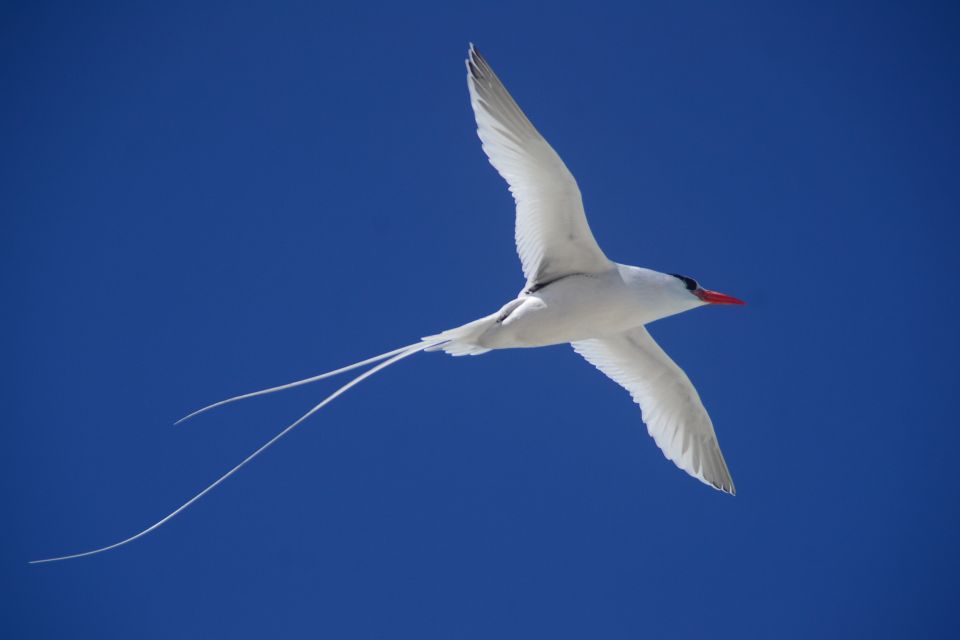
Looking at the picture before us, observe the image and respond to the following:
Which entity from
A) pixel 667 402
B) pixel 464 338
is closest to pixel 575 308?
pixel 464 338

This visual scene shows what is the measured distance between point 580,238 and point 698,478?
2.32 meters

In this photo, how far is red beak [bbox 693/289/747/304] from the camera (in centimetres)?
622

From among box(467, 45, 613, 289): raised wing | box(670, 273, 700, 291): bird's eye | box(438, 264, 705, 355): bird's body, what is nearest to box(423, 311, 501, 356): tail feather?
box(438, 264, 705, 355): bird's body

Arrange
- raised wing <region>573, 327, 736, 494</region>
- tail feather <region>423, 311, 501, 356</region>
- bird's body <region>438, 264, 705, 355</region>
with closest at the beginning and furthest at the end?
tail feather <region>423, 311, 501, 356</region> < bird's body <region>438, 264, 705, 355</region> < raised wing <region>573, 327, 736, 494</region>

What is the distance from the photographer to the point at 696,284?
20.4 ft

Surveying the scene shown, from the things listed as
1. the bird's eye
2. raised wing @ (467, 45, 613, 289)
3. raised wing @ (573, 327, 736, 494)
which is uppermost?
raised wing @ (467, 45, 613, 289)

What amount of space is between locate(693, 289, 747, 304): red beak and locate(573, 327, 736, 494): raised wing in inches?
34.4

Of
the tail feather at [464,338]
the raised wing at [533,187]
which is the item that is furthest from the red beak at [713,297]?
the tail feather at [464,338]

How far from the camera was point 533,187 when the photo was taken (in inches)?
235

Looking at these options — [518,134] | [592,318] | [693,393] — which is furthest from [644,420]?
[518,134]

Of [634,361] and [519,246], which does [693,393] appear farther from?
[519,246]

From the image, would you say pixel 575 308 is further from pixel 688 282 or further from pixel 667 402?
pixel 667 402

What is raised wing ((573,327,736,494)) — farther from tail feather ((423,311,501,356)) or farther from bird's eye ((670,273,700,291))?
tail feather ((423,311,501,356))

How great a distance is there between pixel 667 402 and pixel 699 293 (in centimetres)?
133
